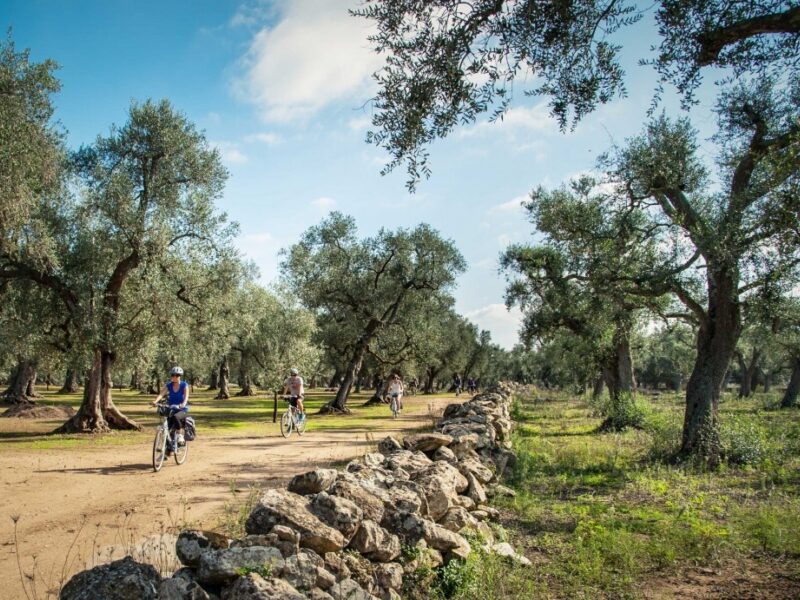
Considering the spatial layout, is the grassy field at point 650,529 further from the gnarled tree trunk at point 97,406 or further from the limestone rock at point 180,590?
the gnarled tree trunk at point 97,406

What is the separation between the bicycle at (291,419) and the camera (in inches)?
841

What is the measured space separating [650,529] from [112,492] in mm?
10417

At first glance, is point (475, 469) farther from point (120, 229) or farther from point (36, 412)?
point (36, 412)

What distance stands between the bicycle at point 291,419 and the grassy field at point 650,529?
10.9m

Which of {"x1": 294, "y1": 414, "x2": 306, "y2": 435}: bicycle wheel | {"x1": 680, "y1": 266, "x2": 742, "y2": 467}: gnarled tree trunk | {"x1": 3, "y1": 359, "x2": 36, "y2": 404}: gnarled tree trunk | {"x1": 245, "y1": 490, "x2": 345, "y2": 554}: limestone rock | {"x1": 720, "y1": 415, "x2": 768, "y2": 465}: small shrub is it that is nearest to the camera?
{"x1": 245, "y1": 490, "x2": 345, "y2": 554}: limestone rock

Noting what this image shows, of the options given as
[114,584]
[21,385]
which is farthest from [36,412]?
[114,584]

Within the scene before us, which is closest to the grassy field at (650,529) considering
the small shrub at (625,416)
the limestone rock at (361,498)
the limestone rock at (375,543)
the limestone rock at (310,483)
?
the limestone rock at (375,543)

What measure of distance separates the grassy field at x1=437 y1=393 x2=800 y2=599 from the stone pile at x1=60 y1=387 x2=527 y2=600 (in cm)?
56

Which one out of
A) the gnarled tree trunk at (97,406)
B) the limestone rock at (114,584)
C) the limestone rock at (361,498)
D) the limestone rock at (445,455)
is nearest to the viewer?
the limestone rock at (114,584)

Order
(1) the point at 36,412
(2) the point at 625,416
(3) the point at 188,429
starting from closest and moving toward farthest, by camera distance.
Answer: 1. (3) the point at 188,429
2. (2) the point at 625,416
3. (1) the point at 36,412

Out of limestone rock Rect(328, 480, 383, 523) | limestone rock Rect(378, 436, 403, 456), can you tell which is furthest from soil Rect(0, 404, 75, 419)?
limestone rock Rect(328, 480, 383, 523)

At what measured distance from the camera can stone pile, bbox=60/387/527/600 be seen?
4117mm

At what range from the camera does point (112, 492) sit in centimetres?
1110

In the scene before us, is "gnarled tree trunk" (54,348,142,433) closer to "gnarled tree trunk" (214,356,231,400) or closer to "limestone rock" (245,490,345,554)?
"limestone rock" (245,490,345,554)
